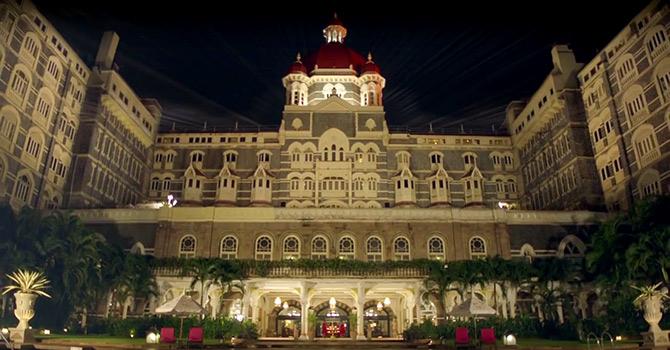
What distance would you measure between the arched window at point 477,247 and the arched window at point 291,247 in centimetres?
1434

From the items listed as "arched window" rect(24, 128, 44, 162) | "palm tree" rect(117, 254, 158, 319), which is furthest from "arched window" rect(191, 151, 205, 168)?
"palm tree" rect(117, 254, 158, 319)

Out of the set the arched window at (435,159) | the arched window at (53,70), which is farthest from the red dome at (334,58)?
the arched window at (53,70)

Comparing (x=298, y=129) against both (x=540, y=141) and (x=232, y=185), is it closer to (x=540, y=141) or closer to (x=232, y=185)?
(x=232, y=185)

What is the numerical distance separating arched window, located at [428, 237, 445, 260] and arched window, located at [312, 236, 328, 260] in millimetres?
8585

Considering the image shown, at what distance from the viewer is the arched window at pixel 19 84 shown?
41281 millimetres

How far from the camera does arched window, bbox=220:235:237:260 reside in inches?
1670

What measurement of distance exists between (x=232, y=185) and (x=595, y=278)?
37950 millimetres

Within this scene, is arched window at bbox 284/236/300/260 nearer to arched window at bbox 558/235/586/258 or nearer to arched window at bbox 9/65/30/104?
arched window at bbox 558/235/586/258

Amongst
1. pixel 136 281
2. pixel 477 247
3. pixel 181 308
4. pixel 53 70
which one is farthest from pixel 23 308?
pixel 477 247

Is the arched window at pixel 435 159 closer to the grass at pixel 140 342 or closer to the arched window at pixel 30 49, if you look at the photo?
the grass at pixel 140 342

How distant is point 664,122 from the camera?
4122cm

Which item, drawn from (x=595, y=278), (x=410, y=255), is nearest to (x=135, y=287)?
(x=410, y=255)

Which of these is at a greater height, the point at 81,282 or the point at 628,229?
the point at 628,229

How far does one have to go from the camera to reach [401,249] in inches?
1681
